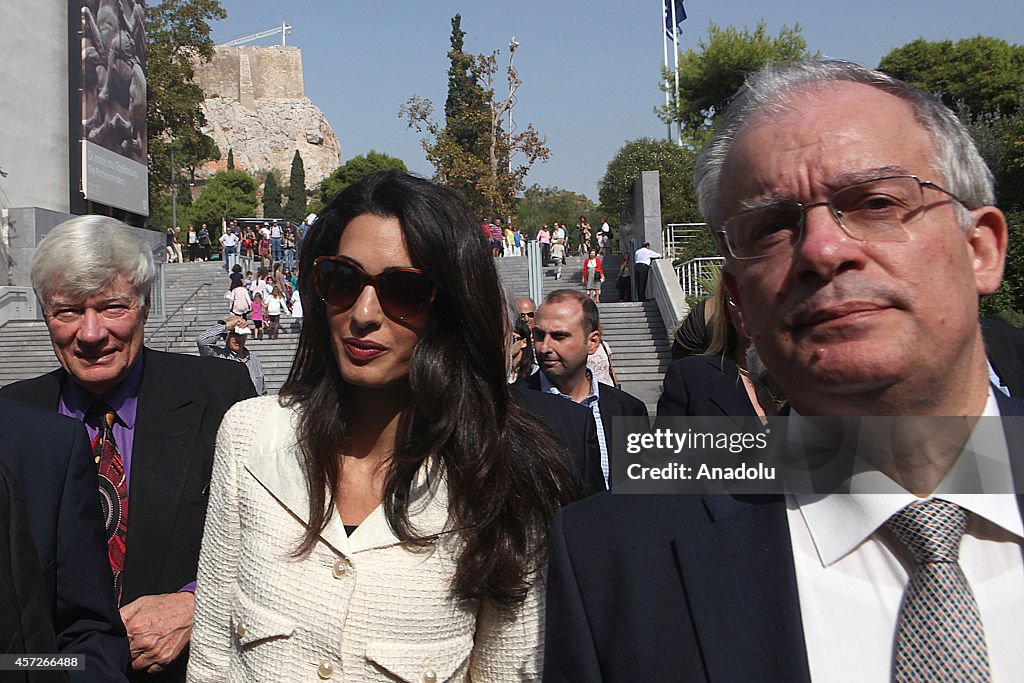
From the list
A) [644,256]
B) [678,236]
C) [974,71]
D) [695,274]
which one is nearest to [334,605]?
[695,274]

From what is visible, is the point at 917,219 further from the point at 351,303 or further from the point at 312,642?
the point at 312,642

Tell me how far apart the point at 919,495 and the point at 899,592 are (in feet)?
0.47

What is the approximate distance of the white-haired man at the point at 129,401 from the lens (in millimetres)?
2715

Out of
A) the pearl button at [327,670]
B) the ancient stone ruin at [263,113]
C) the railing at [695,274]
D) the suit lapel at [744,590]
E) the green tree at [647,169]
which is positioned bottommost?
the pearl button at [327,670]

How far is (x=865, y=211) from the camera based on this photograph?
4.19 ft

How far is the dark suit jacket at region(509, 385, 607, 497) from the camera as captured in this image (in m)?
2.72

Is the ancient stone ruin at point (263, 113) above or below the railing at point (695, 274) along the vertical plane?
above

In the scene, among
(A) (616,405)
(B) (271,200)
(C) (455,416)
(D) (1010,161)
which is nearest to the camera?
(C) (455,416)

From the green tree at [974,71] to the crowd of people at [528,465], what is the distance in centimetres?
4206

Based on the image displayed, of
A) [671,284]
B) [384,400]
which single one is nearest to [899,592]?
[384,400]

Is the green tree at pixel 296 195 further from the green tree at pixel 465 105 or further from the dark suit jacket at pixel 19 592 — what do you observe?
the dark suit jacket at pixel 19 592

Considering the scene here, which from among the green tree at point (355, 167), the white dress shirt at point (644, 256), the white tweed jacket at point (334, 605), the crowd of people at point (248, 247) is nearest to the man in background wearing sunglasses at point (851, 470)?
the white tweed jacket at point (334, 605)

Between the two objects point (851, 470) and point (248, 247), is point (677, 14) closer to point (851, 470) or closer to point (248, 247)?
point (248, 247)

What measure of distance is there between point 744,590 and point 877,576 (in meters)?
0.20
